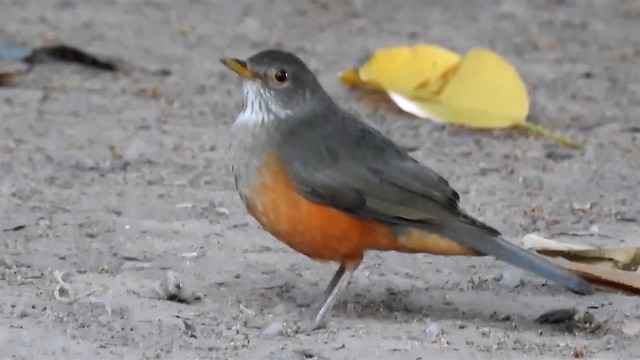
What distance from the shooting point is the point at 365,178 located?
5.39 metres

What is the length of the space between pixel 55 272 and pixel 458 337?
1511 mm

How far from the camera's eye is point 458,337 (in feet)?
15.9

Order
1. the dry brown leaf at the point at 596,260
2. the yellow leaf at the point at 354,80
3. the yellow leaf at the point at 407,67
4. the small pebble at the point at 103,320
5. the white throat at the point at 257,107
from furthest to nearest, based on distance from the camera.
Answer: the yellow leaf at the point at 354,80 → the yellow leaf at the point at 407,67 → the white throat at the point at 257,107 → the dry brown leaf at the point at 596,260 → the small pebble at the point at 103,320

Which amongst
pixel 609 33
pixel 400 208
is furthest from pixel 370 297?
pixel 609 33

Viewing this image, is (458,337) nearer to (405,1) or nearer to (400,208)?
(400,208)

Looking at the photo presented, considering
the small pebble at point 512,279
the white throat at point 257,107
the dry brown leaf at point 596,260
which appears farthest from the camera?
the small pebble at point 512,279

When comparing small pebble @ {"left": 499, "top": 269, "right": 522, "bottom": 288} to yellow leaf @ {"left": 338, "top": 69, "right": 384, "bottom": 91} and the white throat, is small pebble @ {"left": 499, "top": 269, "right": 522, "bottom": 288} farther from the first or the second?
yellow leaf @ {"left": 338, "top": 69, "right": 384, "bottom": 91}

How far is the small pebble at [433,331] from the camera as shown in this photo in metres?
4.86

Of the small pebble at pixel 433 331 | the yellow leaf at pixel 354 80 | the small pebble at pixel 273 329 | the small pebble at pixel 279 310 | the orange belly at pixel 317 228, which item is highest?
the orange belly at pixel 317 228

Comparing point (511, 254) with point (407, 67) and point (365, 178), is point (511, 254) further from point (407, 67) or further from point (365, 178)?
point (407, 67)

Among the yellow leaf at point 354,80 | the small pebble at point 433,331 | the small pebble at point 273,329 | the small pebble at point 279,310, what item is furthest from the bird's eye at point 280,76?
the yellow leaf at point 354,80

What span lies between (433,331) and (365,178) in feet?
2.43

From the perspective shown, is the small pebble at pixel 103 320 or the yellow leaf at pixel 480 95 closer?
the small pebble at pixel 103 320

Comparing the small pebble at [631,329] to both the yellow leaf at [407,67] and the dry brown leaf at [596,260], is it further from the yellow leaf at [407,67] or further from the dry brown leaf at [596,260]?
the yellow leaf at [407,67]
